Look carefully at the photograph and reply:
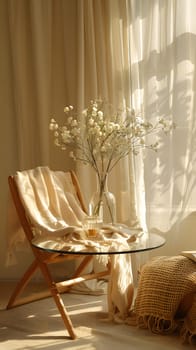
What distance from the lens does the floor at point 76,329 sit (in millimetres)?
2627

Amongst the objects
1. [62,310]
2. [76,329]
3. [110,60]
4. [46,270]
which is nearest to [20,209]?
[46,270]

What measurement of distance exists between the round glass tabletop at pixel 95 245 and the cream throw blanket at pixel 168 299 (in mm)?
167

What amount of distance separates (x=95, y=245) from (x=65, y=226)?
0.42 meters

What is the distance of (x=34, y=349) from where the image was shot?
2.60 m

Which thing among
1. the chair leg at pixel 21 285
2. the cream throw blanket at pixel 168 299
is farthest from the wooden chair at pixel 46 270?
the cream throw blanket at pixel 168 299

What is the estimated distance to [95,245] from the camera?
266 centimetres

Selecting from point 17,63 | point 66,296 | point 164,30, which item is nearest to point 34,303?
point 66,296

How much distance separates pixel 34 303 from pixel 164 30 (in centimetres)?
199

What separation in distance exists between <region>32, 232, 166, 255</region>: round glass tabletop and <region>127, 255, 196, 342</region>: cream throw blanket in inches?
6.6

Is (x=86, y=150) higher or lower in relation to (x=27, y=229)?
higher

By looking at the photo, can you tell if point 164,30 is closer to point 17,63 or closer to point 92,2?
point 92,2

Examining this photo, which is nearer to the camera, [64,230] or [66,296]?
[64,230]

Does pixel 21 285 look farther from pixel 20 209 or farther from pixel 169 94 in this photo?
pixel 169 94

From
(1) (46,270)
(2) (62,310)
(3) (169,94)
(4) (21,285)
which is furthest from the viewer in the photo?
(3) (169,94)
